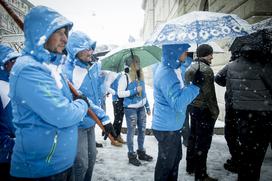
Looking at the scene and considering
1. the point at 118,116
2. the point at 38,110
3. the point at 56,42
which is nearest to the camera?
the point at 38,110

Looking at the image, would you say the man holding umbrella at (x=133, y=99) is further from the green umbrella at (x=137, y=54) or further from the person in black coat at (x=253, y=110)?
the person in black coat at (x=253, y=110)

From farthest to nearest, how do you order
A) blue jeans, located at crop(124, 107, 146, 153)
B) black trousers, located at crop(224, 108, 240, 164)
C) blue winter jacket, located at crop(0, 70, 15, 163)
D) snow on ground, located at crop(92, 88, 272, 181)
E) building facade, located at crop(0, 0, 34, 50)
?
building facade, located at crop(0, 0, 34, 50), blue jeans, located at crop(124, 107, 146, 153), black trousers, located at crop(224, 108, 240, 164), snow on ground, located at crop(92, 88, 272, 181), blue winter jacket, located at crop(0, 70, 15, 163)

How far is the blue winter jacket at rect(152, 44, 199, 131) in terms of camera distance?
9.29ft

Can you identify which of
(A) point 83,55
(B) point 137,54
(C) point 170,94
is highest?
(A) point 83,55

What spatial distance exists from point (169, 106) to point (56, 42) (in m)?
1.55

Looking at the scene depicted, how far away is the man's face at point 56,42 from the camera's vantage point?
1.89m

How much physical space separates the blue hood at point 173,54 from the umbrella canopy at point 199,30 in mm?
227

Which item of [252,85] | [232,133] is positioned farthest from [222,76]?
[232,133]

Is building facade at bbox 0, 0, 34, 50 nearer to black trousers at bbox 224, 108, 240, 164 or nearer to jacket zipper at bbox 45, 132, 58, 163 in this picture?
black trousers at bbox 224, 108, 240, 164

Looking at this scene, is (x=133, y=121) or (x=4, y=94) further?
(x=133, y=121)

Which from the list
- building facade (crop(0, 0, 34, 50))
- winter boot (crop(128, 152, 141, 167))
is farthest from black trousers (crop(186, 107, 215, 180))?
building facade (crop(0, 0, 34, 50))

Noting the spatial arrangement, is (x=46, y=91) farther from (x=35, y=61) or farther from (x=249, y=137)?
(x=249, y=137)

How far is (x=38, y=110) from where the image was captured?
161cm

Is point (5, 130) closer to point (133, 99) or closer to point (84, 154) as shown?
point (84, 154)
